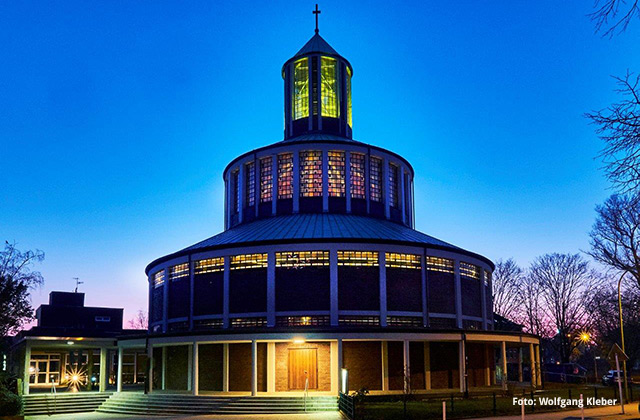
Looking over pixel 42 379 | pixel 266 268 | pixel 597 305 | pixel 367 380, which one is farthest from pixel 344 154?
pixel 597 305

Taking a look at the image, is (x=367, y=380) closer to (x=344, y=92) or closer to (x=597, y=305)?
(x=344, y=92)

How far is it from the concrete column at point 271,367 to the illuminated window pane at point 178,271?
11219 mm

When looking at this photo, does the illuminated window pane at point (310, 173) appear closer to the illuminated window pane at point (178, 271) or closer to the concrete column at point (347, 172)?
the concrete column at point (347, 172)

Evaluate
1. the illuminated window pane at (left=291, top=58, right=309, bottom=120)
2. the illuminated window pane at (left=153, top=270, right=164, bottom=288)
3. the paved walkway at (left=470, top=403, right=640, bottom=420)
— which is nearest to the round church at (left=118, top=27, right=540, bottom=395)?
the illuminated window pane at (left=153, top=270, right=164, bottom=288)

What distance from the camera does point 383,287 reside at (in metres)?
39.8

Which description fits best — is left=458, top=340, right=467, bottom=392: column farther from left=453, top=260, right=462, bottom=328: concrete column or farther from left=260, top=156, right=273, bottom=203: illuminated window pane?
left=260, top=156, right=273, bottom=203: illuminated window pane

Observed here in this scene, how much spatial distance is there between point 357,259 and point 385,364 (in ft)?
22.2

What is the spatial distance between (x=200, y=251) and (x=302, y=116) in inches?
623

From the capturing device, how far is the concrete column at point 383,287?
39469 millimetres

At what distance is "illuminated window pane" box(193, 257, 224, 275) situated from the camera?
138 feet

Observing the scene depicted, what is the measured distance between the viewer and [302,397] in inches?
1258

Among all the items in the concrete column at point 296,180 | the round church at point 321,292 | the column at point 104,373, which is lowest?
the column at point 104,373

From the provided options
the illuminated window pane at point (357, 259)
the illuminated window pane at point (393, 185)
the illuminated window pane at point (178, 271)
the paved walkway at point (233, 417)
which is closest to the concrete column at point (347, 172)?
the illuminated window pane at point (393, 185)

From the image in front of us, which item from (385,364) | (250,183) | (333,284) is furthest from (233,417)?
(250,183)
